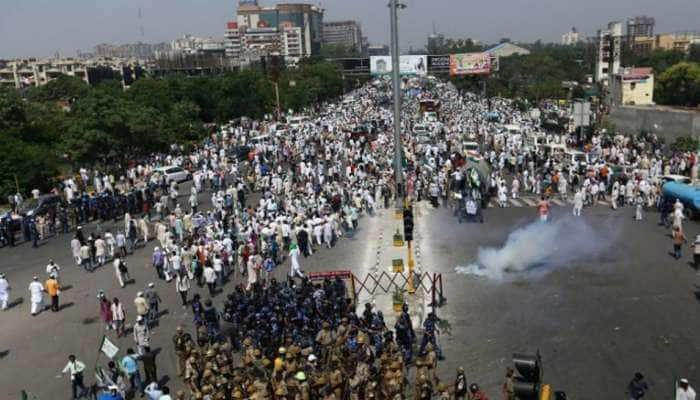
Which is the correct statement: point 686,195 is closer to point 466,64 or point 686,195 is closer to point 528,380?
point 528,380

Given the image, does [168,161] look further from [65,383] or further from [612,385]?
[612,385]

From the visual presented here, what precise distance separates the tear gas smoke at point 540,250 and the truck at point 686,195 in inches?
142

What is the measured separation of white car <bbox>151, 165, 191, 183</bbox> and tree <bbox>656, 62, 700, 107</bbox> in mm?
56926

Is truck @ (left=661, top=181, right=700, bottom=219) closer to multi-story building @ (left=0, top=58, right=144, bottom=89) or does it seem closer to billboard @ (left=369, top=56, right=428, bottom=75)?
billboard @ (left=369, top=56, right=428, bottom=75)

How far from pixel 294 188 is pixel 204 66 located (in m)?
117

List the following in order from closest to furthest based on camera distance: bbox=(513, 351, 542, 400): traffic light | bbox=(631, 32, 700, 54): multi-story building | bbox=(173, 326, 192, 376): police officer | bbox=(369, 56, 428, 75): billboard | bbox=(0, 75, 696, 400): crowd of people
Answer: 1. bbox=(513, 351, 542, 400): traffic light
2. bbox=(0, 75, 696, 400): crowd of people
3. bbox=(173, 326, 192, 376): police officer
4. bbox=(369, 56, 428, 75): billboard
5. bbox=(631, 32, 700, 54): multi-story building

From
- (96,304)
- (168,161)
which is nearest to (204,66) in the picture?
(168,161)

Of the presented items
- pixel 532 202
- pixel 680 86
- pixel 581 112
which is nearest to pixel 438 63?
pixel 680 86

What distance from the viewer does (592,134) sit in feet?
161

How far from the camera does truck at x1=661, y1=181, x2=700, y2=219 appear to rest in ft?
80.6

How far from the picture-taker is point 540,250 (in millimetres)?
22312

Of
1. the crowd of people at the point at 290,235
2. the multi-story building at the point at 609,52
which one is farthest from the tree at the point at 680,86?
the crowd of people at the point at 290,235

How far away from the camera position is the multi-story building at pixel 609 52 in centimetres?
7250

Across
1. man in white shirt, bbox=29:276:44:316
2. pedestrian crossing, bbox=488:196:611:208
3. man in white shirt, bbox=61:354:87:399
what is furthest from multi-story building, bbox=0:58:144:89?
man in white shirt, bbox=61:354:87:399
